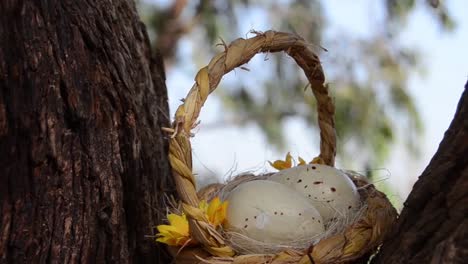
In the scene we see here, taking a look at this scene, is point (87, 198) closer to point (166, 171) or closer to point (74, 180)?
point (74, 180)

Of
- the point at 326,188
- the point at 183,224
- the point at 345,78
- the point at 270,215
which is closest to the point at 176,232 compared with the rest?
the point at 183,224

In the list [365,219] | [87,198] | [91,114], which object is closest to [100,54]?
[91,114]

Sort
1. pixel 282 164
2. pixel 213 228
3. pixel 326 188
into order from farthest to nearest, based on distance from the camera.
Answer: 1. pixel 282 164
2. pixel 326 188
3. pixel 213 228

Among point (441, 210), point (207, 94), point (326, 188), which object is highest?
point (207, 94)

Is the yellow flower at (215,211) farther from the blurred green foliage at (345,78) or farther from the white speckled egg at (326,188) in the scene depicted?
the blurred green foliage at (345,78)

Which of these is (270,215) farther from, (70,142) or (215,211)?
(70,142)

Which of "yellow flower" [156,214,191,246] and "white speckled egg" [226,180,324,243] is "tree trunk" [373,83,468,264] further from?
"yellow flower" [156,214,191,246]
